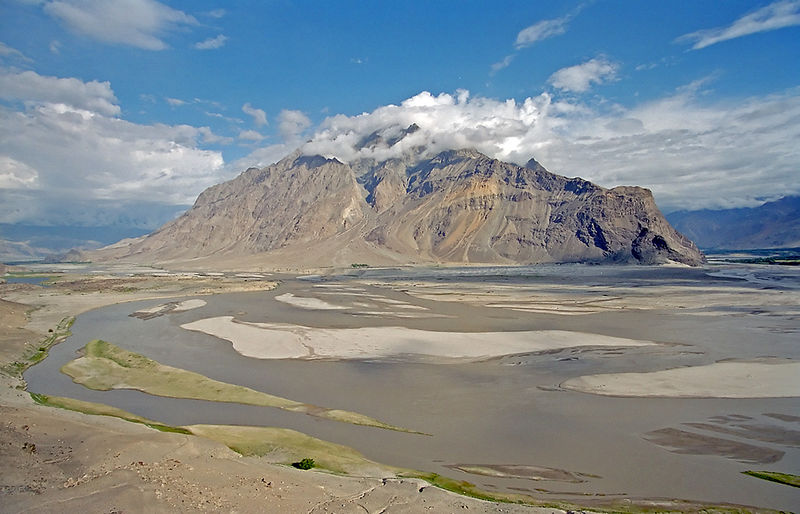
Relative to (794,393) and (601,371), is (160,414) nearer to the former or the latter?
(601,371)

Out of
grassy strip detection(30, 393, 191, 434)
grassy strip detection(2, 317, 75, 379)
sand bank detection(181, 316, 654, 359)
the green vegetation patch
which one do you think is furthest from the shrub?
grassy strip detection(2, 317, 75, 379)

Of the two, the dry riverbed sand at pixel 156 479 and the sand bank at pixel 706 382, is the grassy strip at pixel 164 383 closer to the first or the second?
the dry riverbed sand at pixel 156 479

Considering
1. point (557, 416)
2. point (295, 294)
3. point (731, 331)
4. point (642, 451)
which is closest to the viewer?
point (642, 451)

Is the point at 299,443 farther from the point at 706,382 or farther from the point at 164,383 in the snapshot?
the point at 706,382

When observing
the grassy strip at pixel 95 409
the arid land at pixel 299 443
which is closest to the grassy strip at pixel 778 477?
the arid land at pixel 299 443

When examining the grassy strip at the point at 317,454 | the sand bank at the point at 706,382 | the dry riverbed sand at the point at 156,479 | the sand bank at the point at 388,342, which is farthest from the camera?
the sand bank at the point at 388,342

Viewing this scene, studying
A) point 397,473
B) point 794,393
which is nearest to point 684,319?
point 794,393

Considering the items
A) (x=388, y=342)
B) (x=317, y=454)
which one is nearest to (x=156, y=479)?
(x=317, y=454)
